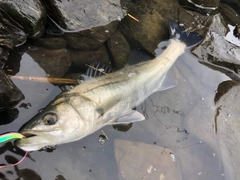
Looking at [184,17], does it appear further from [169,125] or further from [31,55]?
[31,55]

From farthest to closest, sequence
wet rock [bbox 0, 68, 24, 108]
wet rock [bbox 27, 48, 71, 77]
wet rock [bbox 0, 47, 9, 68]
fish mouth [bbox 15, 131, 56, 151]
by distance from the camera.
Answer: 1. wet rock [bbox 27, 48, 71, 77]
2. wet rock [bbox 0, 47, 9, 68]
3. wet rock [bbox 0, 68, 24, 108]
4. fish mouth [bbox 15, 131, 56, 151]

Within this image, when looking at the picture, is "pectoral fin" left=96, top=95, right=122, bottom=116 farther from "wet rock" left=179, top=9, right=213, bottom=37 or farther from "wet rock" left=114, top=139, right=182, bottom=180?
"wet rock" left=179, top=9, right=213, bottom=37

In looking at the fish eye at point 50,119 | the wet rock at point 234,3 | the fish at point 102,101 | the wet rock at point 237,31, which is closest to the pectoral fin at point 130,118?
the fish at point 102,101

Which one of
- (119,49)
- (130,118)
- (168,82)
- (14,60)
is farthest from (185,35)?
(14,60)

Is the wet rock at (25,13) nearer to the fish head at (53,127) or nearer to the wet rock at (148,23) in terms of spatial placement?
the fish head at (53,127)

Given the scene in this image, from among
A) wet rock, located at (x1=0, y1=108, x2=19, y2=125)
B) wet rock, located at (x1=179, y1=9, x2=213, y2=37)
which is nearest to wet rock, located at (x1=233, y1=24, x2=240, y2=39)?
wet rock, located at (x1=179, y1=9, x2=213, y2=37)

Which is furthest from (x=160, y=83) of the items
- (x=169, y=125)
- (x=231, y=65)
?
(x=231, y=65)

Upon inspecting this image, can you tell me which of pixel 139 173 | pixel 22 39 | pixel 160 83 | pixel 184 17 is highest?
pixel 184 17
